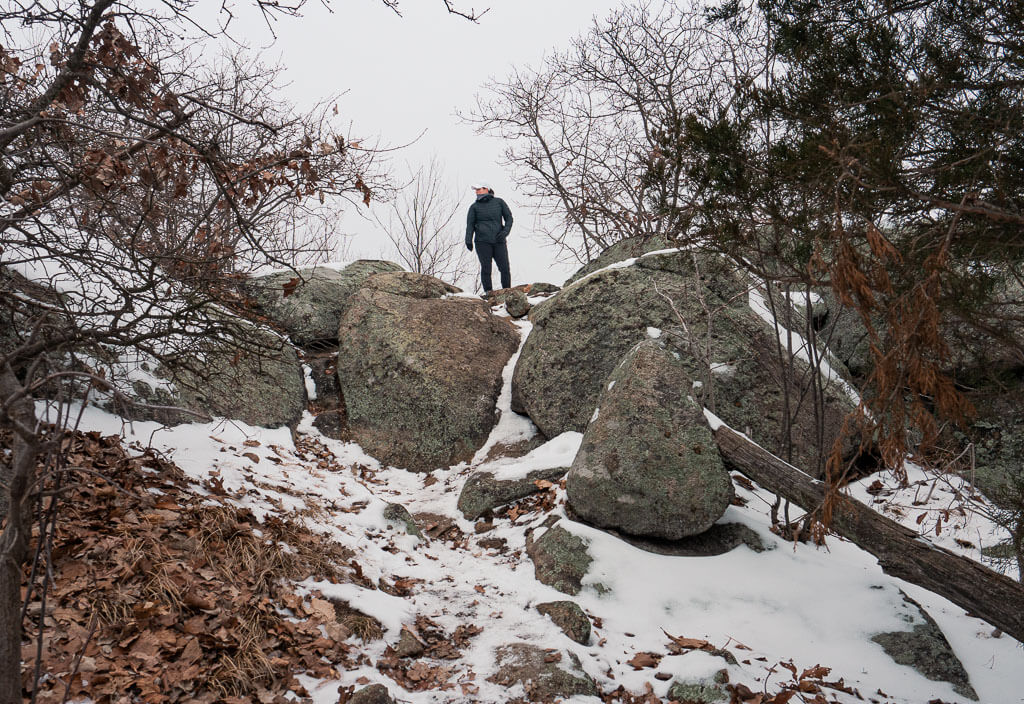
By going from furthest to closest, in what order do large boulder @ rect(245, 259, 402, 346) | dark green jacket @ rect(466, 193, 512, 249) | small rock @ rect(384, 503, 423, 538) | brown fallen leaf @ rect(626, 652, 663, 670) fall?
1. dark green jacket @ rect(466, 193, 512, 249)
2. large boulder @ rect(245, 259, 402, 346)
3. small rock @ rect(384, 503, 423, 538)
4. brown fallen leaf @ rect(626, 652, 663, 670)

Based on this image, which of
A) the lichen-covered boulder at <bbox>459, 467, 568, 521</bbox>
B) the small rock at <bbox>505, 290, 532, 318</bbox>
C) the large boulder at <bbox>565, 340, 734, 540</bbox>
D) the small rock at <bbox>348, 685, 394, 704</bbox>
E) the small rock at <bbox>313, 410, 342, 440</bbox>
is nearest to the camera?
the small rock at <bbox>348, 685, 394, 704</bbox>

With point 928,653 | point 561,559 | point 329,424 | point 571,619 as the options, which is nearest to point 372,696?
point 571,619

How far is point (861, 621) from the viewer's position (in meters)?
4.79

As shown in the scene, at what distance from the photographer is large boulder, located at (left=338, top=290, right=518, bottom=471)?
8.05 m

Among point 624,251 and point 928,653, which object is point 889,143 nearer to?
point 928,653

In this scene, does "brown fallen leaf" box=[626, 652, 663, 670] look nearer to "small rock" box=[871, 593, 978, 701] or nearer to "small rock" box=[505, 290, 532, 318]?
"small rock" box=[871, 593, 978, 701]

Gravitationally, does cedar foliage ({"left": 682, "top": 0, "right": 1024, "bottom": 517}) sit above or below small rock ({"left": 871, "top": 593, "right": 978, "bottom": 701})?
above

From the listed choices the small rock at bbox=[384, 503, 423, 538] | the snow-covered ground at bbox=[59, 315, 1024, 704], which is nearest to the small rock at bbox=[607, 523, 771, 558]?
the snow-covered ground at bbox=[59, 315, 1024, 704]

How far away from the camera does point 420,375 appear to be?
27.7ft

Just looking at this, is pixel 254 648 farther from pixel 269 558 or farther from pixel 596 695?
pixel 596 695

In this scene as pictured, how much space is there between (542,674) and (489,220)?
951 cm

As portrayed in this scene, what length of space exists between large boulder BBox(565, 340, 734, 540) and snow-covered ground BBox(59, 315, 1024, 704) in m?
0.27

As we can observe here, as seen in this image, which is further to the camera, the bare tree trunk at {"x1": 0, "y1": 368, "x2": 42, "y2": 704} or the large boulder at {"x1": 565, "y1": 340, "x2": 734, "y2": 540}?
the large boulder at {"x1": 565, "y1": 340, "x2": 734, "y2": 540}

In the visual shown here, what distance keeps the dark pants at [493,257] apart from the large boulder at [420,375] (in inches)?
123
